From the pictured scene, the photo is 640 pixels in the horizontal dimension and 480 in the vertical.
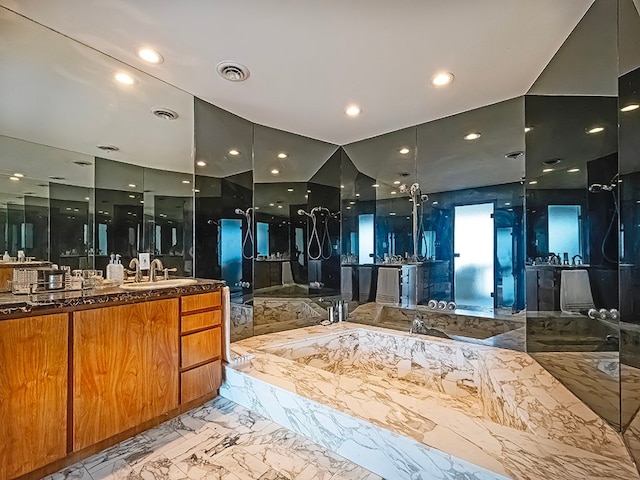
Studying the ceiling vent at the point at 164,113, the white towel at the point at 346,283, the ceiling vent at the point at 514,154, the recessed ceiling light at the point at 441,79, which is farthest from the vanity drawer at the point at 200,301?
the ceiling vent at the point at 514,154

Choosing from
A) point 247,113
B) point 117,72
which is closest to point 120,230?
point 117,72

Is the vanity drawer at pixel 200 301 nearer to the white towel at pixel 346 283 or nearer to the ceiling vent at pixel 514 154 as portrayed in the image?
the white towel at pixel 346 283

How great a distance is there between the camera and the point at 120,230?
2.33m

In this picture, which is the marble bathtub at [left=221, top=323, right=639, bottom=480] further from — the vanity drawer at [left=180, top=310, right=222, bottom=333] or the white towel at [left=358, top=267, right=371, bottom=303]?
the white towel at [left=358, top=267, right=371, bottom=303]

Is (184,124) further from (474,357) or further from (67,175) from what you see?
(474,357)

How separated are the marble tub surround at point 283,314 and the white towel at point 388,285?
705mm

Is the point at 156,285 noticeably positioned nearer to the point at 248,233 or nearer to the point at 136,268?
the point at 136,268

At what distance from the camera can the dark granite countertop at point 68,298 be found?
1.38 metres

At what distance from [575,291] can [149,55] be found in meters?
3.27

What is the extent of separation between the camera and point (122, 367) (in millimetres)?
1727

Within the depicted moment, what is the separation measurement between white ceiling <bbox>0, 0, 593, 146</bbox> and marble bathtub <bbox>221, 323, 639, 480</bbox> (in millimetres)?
2091

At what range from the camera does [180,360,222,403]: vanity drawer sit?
2033 mm

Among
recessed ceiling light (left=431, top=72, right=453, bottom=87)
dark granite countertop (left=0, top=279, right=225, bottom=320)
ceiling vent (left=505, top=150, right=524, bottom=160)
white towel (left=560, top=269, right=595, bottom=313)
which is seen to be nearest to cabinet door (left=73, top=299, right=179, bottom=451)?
dark granite countertop (left=0, top=279, right=225, bottom=320)

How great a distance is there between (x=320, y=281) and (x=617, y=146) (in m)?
2.86
